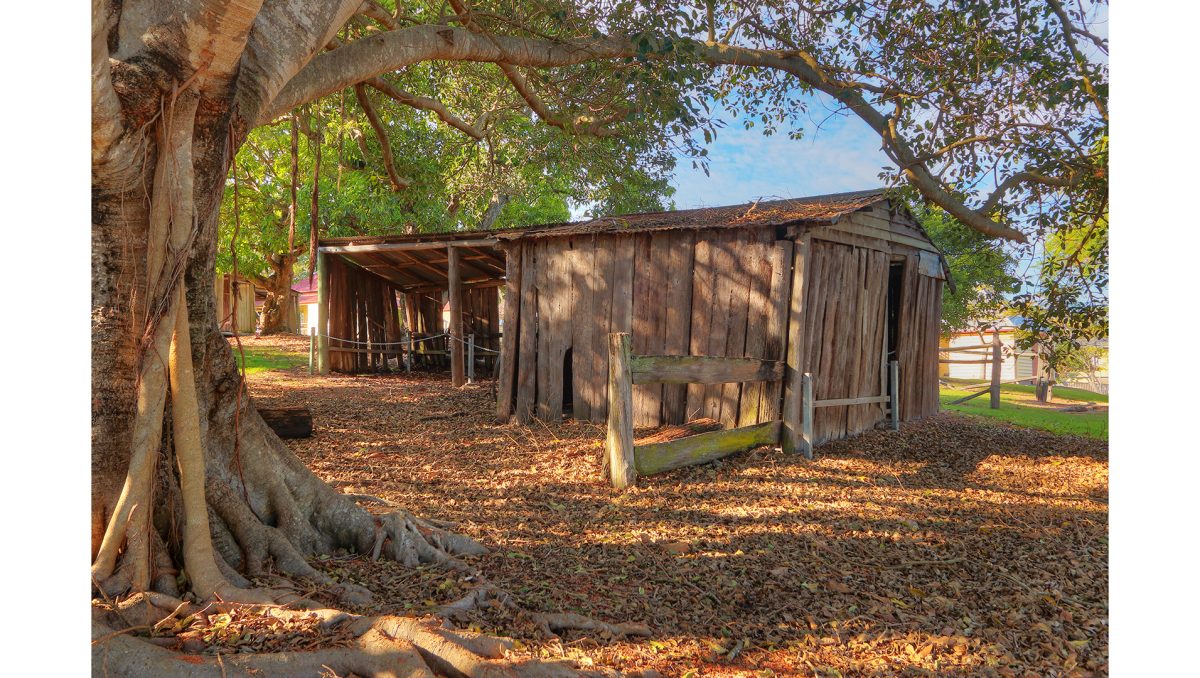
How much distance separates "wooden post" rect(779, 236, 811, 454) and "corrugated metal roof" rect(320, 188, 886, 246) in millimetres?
504

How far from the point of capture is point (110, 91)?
105 inches

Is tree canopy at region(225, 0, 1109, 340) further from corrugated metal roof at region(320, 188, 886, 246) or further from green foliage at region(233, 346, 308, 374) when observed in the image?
green foliage at region(233, 346, 308, 374)

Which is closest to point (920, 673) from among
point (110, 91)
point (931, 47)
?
point (110, 91)

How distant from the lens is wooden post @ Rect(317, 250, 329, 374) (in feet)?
51.0

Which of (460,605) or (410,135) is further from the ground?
(410,135)

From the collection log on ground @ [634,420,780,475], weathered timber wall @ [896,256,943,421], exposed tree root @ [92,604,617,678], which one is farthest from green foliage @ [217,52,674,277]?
exposed tree root @ [92,604,617,678]

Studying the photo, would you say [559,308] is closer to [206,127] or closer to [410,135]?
[206,127]

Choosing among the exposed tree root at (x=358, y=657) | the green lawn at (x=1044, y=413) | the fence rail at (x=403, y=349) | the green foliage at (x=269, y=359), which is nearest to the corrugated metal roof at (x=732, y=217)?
the fence rail at (x=403, y=349)

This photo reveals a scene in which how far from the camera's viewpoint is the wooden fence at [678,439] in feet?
21.6

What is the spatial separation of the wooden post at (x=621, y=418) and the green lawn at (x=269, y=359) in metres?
11.8

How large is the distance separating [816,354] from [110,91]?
7903 mm

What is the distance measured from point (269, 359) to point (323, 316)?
11.0ft

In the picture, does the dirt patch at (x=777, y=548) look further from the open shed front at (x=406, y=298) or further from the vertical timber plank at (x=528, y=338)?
Answer: the open shed front at (x=406, y=298)

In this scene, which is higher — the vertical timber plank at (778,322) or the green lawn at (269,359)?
the vertical timber plank at (778,322)
